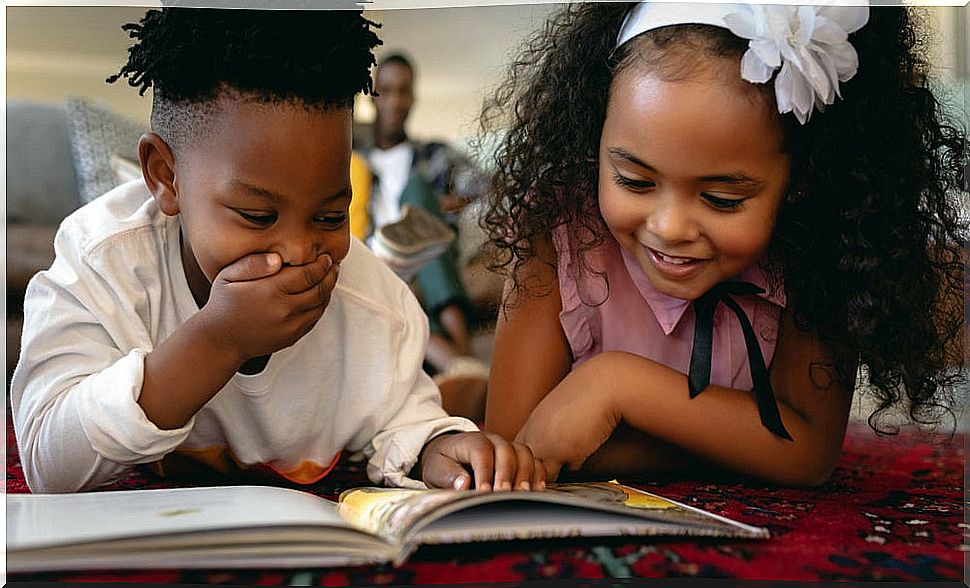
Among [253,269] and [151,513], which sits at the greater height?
[253,269]

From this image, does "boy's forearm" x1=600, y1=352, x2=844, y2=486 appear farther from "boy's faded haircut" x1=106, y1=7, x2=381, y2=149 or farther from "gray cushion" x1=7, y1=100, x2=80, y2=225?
"gray cushion" x1=7, y1=100, x2=80, y2=225

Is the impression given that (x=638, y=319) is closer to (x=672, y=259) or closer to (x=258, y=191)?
(x=672, y=259)

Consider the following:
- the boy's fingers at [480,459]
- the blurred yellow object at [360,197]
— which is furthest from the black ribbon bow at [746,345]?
the blurred yellow object at [360,197]

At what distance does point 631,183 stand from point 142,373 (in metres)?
0.45

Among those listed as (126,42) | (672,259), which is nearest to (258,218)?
(126,42)

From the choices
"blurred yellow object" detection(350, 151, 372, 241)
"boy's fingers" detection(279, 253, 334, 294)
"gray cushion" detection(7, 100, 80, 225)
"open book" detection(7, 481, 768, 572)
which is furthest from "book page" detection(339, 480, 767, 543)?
"gray cushion" detection(7, 100, 80, 225)

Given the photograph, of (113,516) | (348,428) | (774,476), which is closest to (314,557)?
(113,516)

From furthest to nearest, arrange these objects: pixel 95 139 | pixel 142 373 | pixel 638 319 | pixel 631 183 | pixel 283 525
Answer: pixel 95 139 → pixel 638 319 → pixel 631 183 → pixel 142 373 → pixel 283 525

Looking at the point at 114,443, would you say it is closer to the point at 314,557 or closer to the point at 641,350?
Result: the point at 314,557

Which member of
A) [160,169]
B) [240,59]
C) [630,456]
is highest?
[240,59]

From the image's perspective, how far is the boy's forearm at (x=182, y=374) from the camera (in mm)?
802

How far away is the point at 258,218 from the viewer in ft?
2.78

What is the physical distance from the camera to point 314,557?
0.59 metres

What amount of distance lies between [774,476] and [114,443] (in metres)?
0.60
